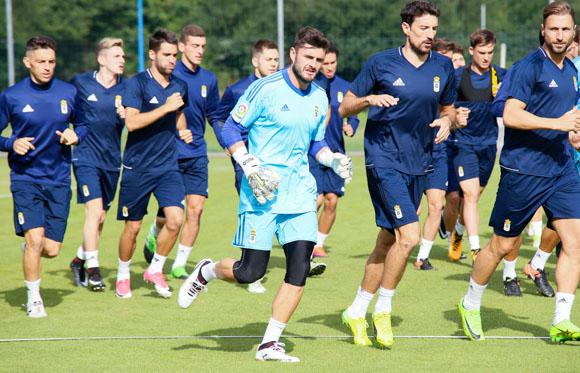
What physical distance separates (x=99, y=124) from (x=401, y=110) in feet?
13.9

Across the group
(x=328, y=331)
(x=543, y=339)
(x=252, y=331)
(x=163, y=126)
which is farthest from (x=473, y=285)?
(x=163, y=126)

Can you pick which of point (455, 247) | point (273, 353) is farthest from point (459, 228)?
point (273, 353)

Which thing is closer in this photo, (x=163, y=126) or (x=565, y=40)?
(x=565, y=40)

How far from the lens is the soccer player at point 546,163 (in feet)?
25.5

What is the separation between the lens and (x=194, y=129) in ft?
37.6

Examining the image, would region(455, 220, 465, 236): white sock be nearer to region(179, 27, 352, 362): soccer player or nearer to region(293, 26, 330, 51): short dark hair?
region(179, 27, 352, 362): soccer player

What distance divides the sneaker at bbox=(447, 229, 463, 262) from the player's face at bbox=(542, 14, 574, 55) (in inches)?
189

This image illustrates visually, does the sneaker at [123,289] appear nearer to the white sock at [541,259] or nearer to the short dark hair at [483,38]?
the white sock at [541,259]

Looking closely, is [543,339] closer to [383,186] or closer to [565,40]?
[383,186]

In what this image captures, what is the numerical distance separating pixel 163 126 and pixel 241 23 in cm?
2500

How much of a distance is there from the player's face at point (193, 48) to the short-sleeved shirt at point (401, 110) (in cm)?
338

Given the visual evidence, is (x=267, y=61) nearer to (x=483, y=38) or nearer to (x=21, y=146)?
(x=483, y=38)

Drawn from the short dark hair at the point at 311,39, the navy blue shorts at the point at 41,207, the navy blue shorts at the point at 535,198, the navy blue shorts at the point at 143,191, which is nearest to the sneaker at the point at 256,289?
the navy blue shorts at the point at 143,191

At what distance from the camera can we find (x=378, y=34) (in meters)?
35.0
